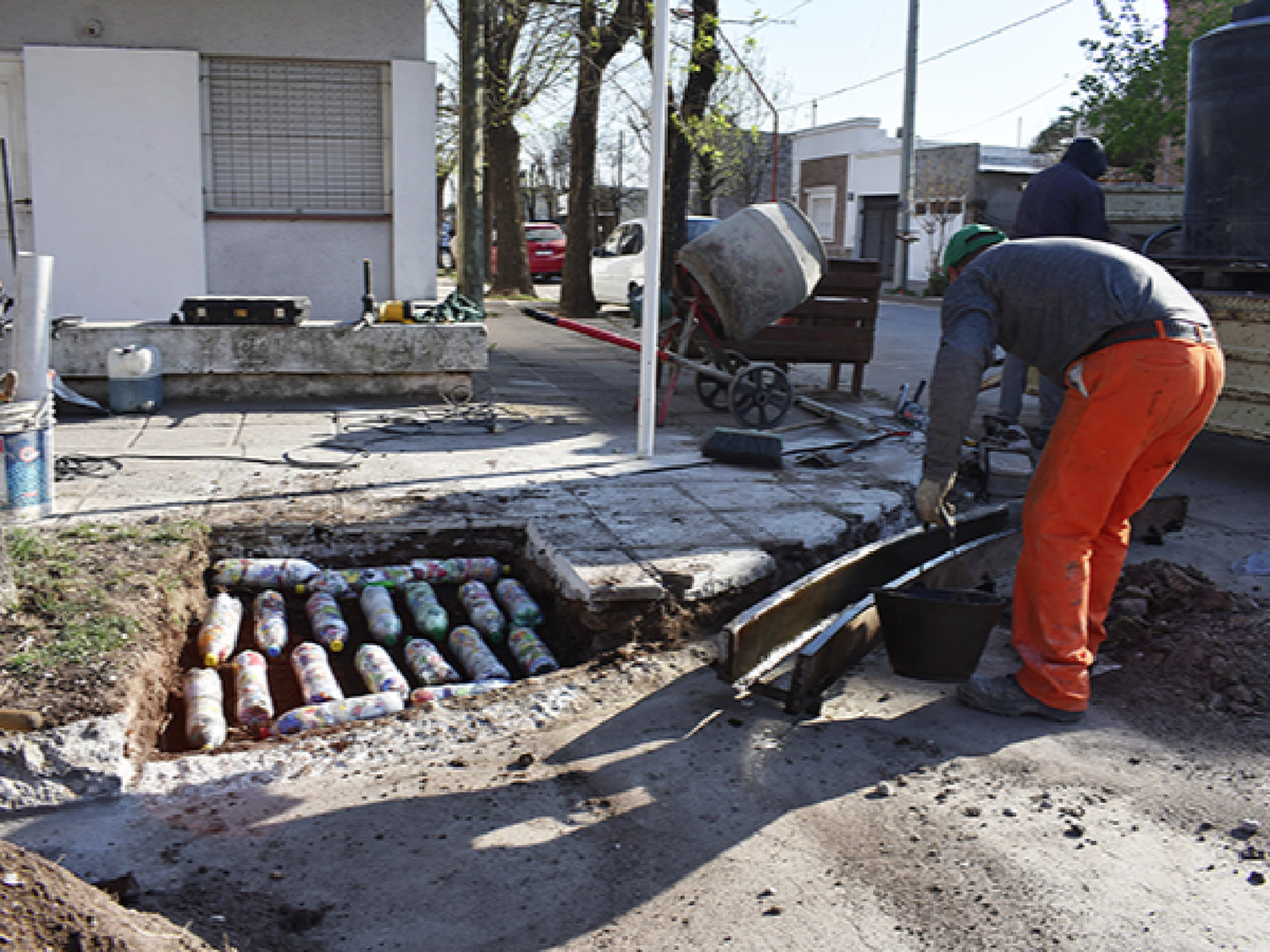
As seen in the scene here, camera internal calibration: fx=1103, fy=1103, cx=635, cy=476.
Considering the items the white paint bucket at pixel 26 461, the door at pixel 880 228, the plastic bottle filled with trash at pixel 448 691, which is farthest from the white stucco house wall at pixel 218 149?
the door at pixel 880 228

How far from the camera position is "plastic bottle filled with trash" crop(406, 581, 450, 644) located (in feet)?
16.9

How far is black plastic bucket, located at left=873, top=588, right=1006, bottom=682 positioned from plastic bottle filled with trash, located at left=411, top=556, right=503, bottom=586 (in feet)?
7.28

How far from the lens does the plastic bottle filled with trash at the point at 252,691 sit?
14.0 ft

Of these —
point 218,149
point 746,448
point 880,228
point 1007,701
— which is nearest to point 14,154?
point 218,149

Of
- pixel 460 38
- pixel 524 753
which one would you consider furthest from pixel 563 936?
pixel 460 38

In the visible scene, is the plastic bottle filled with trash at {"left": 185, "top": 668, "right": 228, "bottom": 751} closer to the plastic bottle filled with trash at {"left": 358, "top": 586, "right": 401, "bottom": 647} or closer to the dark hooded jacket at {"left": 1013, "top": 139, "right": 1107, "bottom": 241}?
the plastic bottle filled with trash at {"left": 358, "top": 586, "right": 401, "bottom": 647}

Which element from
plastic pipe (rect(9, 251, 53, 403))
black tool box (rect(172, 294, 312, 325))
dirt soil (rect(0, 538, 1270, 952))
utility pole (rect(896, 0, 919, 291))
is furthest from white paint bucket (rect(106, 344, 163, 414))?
utility pole (rect(896, 0, 919, 291))

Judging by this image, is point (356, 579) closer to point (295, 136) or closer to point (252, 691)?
point (252, 691)

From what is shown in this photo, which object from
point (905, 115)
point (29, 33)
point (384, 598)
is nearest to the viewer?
point (384, 598)

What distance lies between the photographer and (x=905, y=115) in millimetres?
27250

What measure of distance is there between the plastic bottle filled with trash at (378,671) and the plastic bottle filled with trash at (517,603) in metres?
0.62

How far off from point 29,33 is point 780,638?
9.22m

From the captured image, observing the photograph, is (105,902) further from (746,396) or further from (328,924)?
(746,396)

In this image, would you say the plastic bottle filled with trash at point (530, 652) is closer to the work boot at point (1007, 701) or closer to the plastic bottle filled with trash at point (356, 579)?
the plastic bottle filled with trash at point (356, 579)
